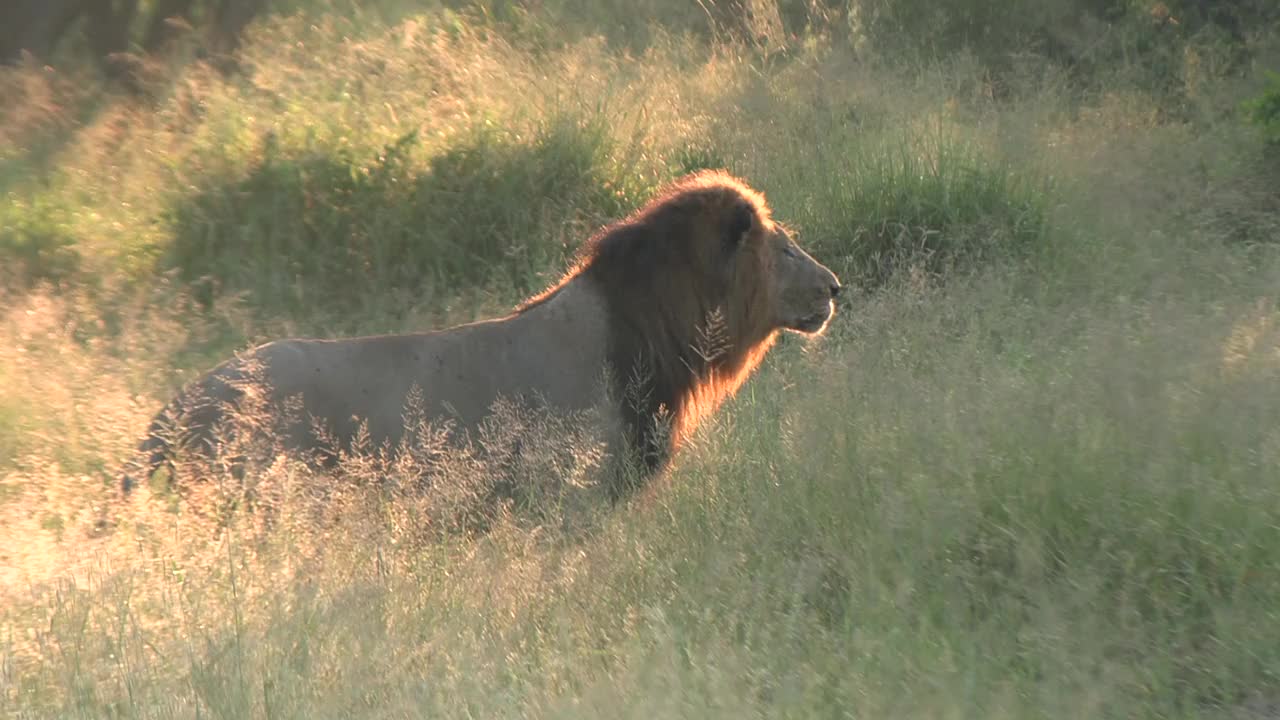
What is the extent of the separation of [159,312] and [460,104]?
2776mm

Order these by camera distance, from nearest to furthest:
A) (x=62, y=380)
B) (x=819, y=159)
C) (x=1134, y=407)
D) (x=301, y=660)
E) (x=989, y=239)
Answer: (x=301, y=660) → (x=1134, y=407) → (x=62, y=380) → (x=989, y=239) → (x=819, y=159)

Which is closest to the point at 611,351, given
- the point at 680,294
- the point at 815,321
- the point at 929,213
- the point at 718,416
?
the point at 680,294

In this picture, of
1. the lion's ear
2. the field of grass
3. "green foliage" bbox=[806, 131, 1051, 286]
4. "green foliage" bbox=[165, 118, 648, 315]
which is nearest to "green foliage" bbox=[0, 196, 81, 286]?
the field of grass

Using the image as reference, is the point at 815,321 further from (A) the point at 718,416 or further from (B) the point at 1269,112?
(B) the point at 1269,112

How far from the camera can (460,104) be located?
11148 millimetres

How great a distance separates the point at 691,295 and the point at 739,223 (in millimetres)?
364

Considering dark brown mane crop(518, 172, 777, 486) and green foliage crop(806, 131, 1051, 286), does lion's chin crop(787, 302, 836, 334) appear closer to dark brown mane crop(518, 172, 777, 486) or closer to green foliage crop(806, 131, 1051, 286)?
dark brown mane crop(518, 172, 777, 486)

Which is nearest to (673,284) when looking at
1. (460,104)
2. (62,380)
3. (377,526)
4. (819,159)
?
(377,526)

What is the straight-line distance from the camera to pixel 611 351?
644 cm

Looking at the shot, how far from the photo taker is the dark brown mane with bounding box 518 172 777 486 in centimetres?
650

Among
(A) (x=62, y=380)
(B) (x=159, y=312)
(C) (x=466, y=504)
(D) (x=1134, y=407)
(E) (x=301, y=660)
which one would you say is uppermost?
(D) (x=1134, y=407)

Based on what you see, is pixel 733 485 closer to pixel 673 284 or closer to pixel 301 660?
pixel 673 284

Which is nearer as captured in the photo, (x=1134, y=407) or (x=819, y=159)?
(x=1134, y=407)

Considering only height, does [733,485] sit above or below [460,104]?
above
